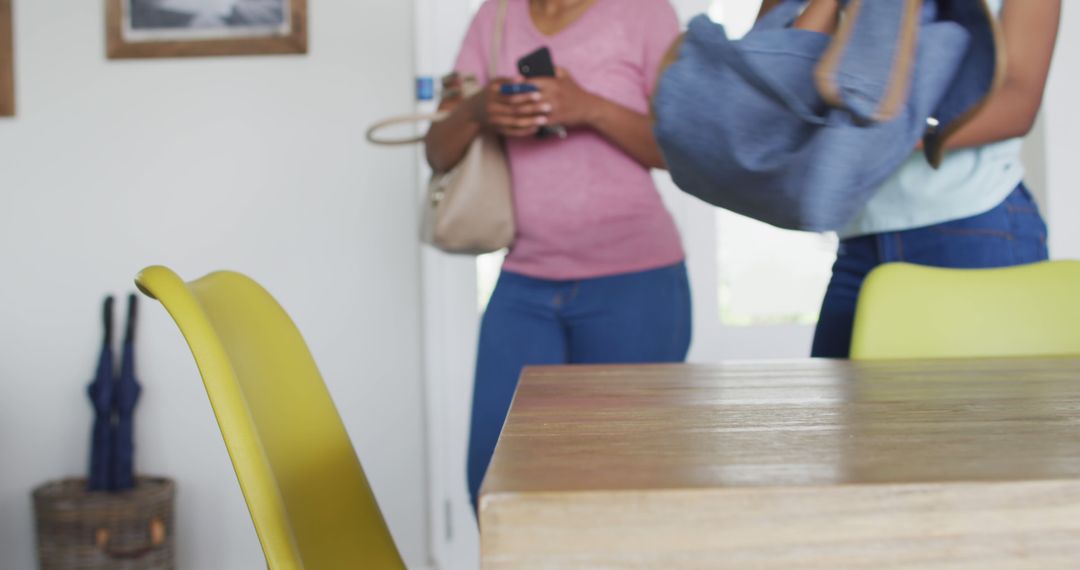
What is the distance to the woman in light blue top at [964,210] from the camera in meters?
1.12

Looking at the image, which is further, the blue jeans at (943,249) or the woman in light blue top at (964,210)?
the blue jeans at (943,249)

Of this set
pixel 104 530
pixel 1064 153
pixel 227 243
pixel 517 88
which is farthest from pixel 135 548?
pixel 1064 153

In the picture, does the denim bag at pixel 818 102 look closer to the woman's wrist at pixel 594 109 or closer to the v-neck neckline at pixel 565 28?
the woman's wrist at pixel 594 109

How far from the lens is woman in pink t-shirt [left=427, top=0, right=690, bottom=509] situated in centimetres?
157

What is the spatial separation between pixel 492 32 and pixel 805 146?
974 millimetres

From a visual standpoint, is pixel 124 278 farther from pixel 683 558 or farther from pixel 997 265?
pixel 683 558

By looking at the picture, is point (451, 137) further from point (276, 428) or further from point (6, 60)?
point (6, 60)

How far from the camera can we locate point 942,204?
4.09ft

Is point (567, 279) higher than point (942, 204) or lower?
lower

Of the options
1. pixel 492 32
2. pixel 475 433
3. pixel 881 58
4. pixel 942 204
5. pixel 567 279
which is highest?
pixel 492 32

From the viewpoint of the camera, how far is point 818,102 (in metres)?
0.89

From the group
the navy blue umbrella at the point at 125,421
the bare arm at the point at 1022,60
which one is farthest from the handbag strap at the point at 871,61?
the navy blue umbrella at the point at 125,421

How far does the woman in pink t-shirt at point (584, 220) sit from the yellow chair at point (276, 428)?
622 mm

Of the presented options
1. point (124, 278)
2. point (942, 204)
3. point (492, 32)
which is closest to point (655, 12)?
point (492, 32)
